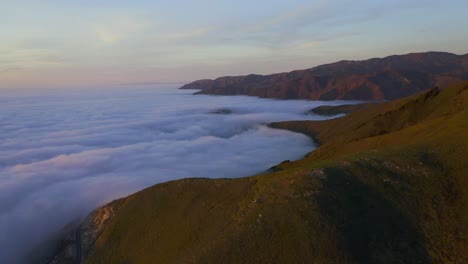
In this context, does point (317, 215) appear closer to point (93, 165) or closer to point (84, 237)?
point (84, 237)

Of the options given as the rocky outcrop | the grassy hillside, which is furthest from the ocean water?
the grassy hillside

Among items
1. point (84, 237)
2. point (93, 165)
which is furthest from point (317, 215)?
point (93, 165)

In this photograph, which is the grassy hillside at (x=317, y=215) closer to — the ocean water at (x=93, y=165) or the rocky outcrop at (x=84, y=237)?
the rocky outcrop at (x=84, y=237)

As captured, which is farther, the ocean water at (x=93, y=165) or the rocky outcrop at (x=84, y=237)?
the ocean water at (x=93, y=165)

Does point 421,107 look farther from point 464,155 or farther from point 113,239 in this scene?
point 113,239

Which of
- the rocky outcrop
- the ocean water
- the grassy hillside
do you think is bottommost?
the ocean water

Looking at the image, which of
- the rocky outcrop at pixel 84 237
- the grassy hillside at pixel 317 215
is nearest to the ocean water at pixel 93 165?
the rocky outcrop at pixel 84 237

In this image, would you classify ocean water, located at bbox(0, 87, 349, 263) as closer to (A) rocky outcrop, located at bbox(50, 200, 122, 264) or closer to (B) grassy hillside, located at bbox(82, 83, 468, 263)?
(A) rocky outcrop, located at bbox(50, 200, 122, 264)

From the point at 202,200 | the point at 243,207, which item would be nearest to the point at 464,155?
the point at 243,207
